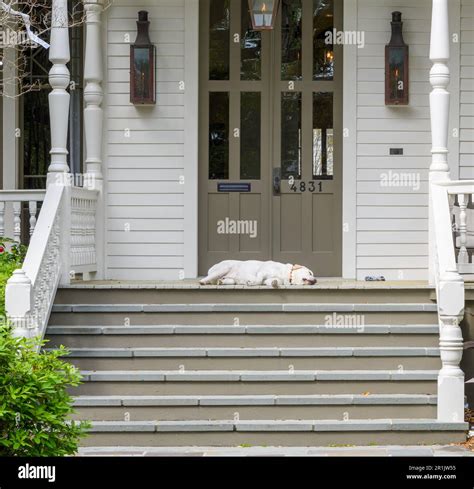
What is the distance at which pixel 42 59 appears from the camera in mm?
11500

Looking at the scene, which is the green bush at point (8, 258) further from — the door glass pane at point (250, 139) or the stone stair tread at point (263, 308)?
the door glass pane at point (250, 139)

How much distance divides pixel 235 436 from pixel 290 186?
4042mm

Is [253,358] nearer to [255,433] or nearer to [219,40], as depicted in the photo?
[255,433]

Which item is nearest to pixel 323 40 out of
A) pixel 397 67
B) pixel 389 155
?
pixel 397 67

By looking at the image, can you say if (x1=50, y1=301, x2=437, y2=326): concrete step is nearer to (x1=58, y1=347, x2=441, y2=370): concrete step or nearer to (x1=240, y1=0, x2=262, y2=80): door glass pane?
(x1=58, y1=347, x2=441, y2=370): concrete step

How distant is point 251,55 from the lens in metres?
11.2

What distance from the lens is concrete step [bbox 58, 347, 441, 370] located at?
8492 mm

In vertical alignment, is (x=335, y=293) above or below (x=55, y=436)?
above

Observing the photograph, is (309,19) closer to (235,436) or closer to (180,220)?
(180,220)

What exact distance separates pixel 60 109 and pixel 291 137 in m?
2.73

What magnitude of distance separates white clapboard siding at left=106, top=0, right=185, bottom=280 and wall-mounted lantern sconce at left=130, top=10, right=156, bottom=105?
0.41ft
